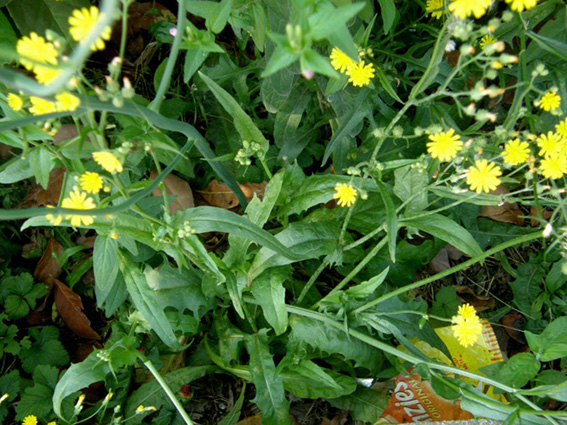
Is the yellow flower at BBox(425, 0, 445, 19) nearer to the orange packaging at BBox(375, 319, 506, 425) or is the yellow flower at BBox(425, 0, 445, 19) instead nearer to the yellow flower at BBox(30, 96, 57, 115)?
the orange packaging at BBox(375, 319, 506, 425)

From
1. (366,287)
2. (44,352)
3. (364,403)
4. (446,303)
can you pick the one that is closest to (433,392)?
(364,403)

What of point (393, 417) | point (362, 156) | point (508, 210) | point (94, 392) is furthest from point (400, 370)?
point (94, 392)

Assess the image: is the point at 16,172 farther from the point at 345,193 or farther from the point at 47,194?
the point at 345,193

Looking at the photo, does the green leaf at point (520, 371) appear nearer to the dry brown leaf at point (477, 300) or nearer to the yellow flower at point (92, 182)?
the dry brown leaf at point (477, 300)

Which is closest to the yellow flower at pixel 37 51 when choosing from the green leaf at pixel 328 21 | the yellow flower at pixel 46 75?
the yellow flower at pixel 46 75

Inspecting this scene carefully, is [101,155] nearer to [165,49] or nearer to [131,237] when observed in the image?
[131,237]

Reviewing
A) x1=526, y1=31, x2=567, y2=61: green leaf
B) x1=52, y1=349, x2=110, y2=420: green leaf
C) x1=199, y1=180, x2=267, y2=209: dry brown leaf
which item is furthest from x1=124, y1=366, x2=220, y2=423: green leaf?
x1=526, y1=31, x2=567, y2=61: green leaf
